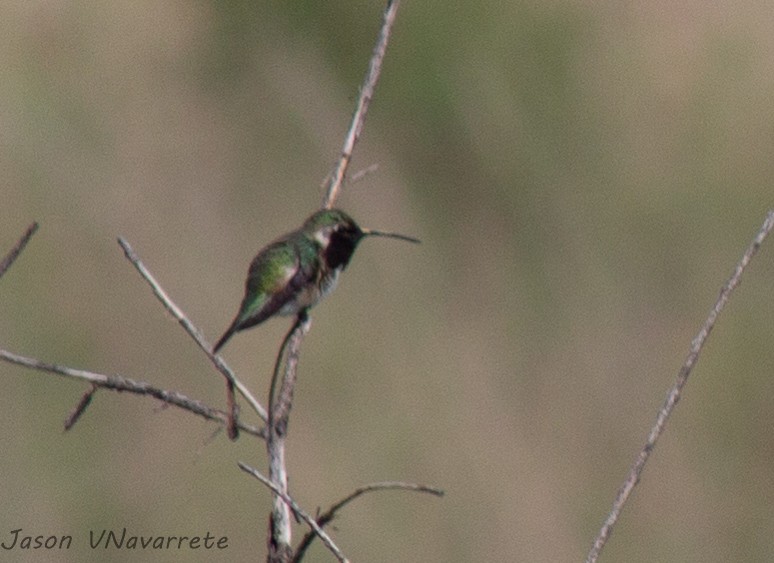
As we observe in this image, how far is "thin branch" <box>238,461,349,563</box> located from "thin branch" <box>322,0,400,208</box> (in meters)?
0.52

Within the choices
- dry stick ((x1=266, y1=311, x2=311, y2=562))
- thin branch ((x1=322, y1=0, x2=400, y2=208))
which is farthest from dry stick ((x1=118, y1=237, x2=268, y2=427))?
thin branch ((x1=322, y1=0, x2=400, y2=208))

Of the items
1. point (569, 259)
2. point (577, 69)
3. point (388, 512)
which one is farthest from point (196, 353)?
point (577, 69)

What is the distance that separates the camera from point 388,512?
13.8ft

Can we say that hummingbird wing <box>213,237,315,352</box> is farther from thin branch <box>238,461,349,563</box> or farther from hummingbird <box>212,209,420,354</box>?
thin branch <box>238,461,349,563</box>

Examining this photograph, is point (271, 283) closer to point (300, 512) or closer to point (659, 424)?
point (300, 512)

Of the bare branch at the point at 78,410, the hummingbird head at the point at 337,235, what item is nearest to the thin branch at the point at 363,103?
the hummingbird head at the point at 337,235

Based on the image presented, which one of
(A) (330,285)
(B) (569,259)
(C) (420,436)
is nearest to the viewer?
(A) (330,285)

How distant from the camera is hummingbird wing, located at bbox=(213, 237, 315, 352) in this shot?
6.40ft

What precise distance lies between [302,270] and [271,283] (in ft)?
0.16

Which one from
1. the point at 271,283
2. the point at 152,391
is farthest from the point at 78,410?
the point at 271,283

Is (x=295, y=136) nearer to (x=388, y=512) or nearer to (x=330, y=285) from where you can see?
(x=388, y=512)

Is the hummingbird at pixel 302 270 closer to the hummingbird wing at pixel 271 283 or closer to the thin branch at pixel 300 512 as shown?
the hummingbird wing at pixel 271 283

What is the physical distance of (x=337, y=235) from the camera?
1.99m

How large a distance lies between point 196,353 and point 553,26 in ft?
6.47
